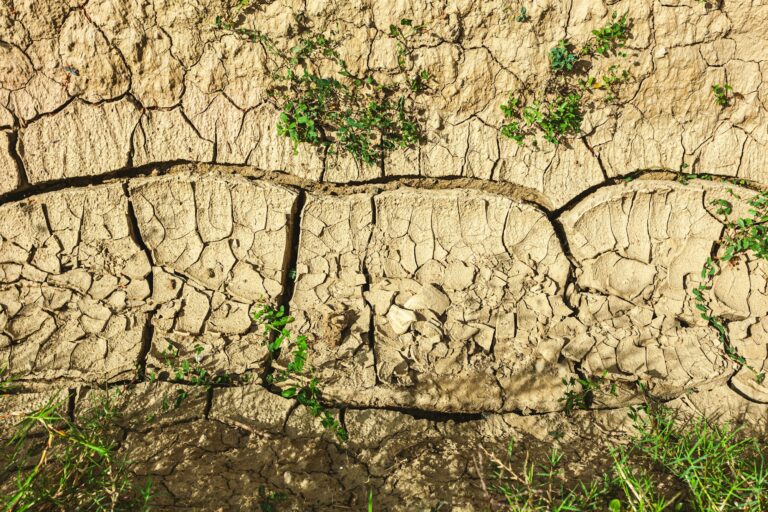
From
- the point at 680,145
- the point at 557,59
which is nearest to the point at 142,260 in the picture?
the point at 557,59

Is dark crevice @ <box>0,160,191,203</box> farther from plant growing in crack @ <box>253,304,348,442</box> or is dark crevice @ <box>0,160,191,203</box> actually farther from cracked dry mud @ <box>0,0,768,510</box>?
plant growing in crack @ <box>253,304,348,442</box>

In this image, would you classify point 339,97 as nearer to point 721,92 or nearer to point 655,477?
point 721,92

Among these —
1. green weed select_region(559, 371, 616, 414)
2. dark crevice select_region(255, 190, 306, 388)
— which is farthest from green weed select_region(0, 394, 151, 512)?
green weed select_region(559, 371, 616, 414)

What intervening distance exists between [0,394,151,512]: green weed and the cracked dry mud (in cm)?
12

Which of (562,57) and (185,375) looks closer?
(185,375)

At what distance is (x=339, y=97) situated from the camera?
2.37m

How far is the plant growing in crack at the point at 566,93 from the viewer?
2330mm

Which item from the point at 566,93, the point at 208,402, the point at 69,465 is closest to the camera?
the point at 69,465

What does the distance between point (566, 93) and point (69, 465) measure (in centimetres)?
253

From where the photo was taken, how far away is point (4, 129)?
2.32m

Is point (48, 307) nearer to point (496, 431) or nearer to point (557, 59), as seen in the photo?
point (496, 431)

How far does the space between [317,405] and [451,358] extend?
58cm

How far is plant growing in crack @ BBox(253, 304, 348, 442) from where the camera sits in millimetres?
2092

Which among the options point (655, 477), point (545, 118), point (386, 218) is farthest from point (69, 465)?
point (545, 118)
